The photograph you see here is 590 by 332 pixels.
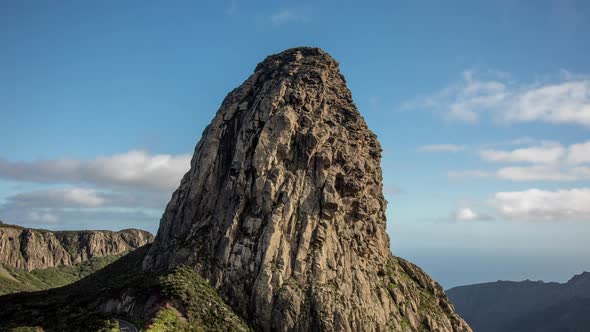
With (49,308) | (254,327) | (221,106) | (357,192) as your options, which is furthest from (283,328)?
(221,106)

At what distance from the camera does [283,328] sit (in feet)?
381

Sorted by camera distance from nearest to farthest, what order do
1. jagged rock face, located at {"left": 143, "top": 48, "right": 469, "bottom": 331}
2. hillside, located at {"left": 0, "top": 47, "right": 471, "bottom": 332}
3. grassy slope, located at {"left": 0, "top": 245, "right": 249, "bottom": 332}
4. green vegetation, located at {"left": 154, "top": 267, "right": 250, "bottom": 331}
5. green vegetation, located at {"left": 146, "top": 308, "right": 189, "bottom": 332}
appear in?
green vegetation, located at {"left": 146, "top": 308, "right": 189, "bottom": 332} → grassy slope, located at {"left": 0, "top": 245, "right": 249, "bottom": 332} → green vegetation, located at {"left": 154, "top": 267, "right": 250, "bottom": 331} → hillside, located at {"left": 0, "top": 47, "right": 471, "bottom": 332} → jagged rock face, located at {"left": 143, "top": 48, "right": 469, "bottom": 331}

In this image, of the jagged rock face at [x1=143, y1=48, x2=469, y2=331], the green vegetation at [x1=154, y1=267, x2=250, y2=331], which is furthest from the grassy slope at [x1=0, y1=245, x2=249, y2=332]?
the jagged rock face at [x1=143, y1=48, x2=469, y2=331]

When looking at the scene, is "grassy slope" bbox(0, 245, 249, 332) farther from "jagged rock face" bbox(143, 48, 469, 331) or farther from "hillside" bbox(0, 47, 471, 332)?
"jagged rock face" bbox(143, 48, 469, 331)

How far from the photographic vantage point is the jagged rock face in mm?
121188

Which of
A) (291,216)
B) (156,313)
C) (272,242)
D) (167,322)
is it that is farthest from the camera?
(291,216)

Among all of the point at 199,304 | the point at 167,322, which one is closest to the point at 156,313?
the point at 167,322

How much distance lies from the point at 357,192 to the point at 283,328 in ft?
149

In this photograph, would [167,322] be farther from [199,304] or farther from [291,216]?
[291,216]

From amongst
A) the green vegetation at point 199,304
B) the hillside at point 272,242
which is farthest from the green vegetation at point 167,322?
the green vegetation at point 199,304

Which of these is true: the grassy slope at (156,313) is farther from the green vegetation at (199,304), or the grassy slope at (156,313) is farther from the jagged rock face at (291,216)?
the jagged rock face at (291,216)

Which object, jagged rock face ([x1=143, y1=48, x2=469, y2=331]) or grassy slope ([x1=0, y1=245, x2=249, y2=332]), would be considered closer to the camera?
grassy slope ([x1=0, y1=245, x2=249, y2=332])

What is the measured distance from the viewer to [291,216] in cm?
12938

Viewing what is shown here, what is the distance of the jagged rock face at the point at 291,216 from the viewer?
12119 centimetres
